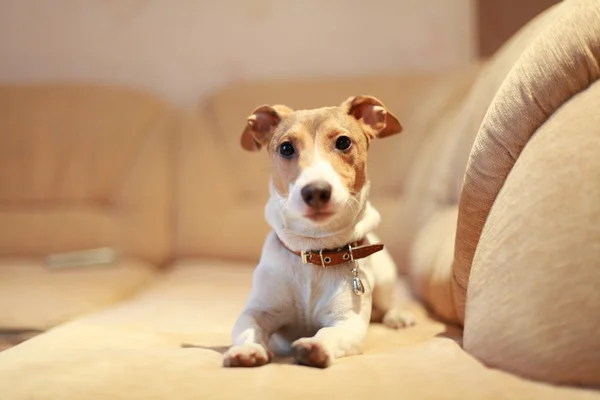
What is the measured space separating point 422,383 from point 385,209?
133 cm

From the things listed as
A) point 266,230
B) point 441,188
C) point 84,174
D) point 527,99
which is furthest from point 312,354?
point 84,174

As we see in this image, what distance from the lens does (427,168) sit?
75.9 inches

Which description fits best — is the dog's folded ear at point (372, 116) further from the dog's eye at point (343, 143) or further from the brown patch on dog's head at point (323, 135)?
the dog's eye at point (343, 143)

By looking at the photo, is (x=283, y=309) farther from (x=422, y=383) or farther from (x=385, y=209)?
(x=385, y=209)

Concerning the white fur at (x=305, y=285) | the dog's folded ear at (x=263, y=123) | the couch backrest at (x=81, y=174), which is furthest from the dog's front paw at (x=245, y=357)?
the couch backrest at (x=81, y=174)

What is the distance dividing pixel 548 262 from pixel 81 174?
72.4 inches

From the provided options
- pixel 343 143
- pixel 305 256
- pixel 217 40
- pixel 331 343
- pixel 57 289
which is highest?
pixel 217 40

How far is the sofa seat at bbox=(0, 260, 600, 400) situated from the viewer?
823 millimetres

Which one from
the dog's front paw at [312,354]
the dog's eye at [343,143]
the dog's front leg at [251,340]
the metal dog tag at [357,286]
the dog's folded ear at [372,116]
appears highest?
the dog's folded ear at [372,116]

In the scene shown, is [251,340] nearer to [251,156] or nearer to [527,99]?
[527,99]

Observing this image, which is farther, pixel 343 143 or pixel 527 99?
pixel 343 143

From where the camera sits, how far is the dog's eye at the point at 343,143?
4.00 ft

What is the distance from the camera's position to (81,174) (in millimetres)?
2289

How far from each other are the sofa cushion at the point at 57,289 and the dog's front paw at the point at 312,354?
0.75m
